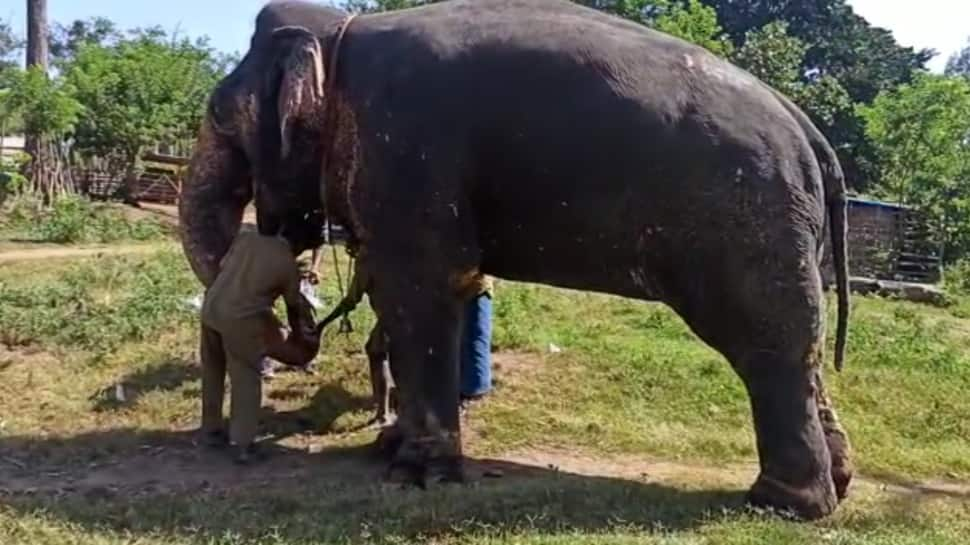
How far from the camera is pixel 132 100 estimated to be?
24.6m

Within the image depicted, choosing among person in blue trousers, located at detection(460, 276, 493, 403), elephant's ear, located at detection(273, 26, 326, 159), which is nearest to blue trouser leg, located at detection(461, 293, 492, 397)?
person in blue trousers, located at detection(460, 276, 493, 403)

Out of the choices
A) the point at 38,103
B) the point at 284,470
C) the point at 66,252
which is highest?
the point at 38,103

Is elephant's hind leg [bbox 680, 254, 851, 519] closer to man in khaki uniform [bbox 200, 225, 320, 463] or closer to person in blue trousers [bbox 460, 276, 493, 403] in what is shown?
person in blue trousers [bbox 460, 276, 493, 403]

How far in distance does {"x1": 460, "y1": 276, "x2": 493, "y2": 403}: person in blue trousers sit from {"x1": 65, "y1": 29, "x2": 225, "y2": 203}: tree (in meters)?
17.7

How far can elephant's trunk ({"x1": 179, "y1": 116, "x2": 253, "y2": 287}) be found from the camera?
6.91 meters

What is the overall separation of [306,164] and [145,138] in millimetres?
19154

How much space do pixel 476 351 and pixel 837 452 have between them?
2.55 metres

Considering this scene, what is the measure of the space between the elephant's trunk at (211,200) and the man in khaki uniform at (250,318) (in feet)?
0.83

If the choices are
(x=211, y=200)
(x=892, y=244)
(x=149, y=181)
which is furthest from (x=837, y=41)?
(x=211, y=200)

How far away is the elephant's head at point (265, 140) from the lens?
6.32 meters

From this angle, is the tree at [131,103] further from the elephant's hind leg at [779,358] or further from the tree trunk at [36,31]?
the elephant's hind leg at [779,358]

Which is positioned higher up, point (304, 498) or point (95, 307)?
point (95, 307)

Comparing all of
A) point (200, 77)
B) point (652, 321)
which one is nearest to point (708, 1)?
point (200, 77)

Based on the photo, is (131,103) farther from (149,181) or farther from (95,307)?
(95,307)
